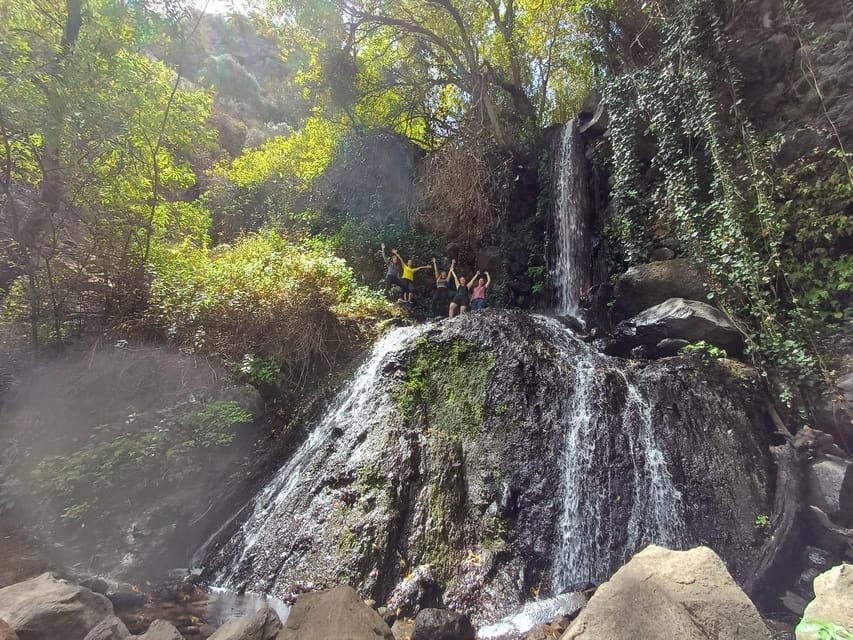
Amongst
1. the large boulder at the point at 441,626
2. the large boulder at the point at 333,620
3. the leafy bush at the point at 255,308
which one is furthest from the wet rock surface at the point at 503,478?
the leafy bush at the point at 255,308

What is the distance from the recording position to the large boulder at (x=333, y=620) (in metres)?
Answer: 2.43

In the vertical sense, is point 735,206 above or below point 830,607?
above

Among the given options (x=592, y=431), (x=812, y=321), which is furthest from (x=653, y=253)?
(x=592, y=431)

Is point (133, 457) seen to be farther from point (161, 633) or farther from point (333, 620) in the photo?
point (333, 620)

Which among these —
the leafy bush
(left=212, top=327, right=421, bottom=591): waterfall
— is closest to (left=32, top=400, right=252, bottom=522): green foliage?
the leafy bush

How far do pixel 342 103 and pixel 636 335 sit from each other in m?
10.9

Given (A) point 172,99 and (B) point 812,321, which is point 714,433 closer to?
(B) point 812,321

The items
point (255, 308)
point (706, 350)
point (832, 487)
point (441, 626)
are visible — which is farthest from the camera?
point (255, 308)

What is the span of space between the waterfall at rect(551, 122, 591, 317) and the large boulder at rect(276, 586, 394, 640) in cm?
808

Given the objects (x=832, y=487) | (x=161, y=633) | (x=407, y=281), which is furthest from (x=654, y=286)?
(x=161, y=633)

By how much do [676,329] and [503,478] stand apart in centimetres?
389

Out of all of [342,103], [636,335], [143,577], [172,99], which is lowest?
[143,577]

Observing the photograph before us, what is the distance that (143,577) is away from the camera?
441 cm

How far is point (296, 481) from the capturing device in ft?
16.8
